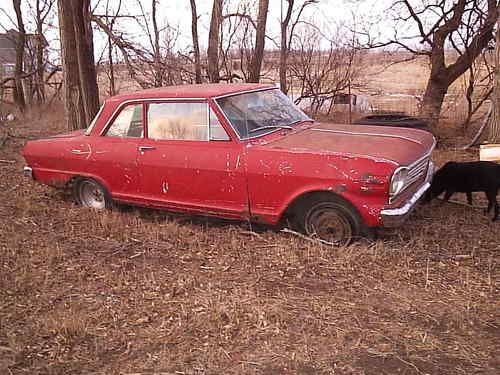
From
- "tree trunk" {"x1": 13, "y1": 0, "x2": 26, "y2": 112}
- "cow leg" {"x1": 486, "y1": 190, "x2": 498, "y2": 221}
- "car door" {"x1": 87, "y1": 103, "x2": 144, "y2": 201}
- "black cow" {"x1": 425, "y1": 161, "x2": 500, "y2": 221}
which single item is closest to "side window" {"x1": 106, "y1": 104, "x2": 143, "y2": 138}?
"car door" {"x1": 87, "y1": 103, "x2": 144, "y2": 201}

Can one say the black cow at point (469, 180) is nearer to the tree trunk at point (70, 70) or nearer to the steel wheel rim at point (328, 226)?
the steel wheel rim at point (328, 226)

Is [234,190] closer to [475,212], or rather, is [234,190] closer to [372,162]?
[372,162]

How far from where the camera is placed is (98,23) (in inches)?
400

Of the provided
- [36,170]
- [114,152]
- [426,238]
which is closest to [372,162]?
[426,238]

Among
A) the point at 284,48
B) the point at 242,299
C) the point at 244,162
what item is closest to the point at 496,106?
the point at 244,162

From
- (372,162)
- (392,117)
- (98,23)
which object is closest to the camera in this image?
(372,162)

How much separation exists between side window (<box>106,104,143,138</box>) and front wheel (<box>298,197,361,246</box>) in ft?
7.07

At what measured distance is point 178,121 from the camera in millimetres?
5395

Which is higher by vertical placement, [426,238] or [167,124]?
[167,124]

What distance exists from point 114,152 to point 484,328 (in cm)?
418

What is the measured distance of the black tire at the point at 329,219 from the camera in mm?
4594

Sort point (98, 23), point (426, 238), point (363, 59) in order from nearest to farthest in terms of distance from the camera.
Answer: point (426, 238) → point (98, 23) → point (363, 59)

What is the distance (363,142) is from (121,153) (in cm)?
271

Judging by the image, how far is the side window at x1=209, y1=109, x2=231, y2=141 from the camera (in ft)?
16.6
